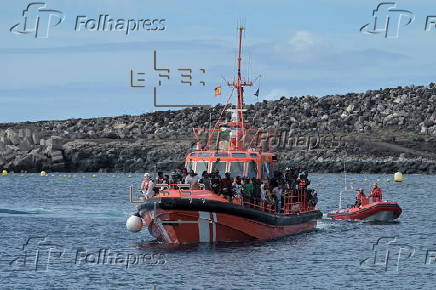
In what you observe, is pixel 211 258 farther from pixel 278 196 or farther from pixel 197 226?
pixel 278 196

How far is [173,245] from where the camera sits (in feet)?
127

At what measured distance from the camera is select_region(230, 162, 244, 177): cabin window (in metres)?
41.0

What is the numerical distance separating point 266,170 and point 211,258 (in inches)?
298

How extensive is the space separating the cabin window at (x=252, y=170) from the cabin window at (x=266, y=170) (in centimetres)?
78

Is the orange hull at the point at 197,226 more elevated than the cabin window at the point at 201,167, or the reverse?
the cabin window at the point at 201,167

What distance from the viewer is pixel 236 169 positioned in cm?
4103

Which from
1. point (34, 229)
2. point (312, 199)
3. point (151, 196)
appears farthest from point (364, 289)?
point (34, 229)

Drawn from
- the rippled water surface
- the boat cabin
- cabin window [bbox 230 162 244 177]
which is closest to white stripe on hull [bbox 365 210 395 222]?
the rippled water surface

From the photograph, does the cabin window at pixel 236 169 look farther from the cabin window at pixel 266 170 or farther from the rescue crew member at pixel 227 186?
the rescue crew member at pixel 227 186

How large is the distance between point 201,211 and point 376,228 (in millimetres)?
15943

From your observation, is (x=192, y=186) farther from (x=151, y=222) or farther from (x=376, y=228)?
(x=376, y=228)

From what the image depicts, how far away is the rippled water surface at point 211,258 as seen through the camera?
3268 cm

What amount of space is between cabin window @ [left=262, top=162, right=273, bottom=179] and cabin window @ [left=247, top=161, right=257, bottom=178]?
30.9 inches

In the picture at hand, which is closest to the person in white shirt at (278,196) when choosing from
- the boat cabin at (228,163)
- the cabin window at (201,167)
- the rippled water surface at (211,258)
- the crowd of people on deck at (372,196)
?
the boat cabin at (228,163)
